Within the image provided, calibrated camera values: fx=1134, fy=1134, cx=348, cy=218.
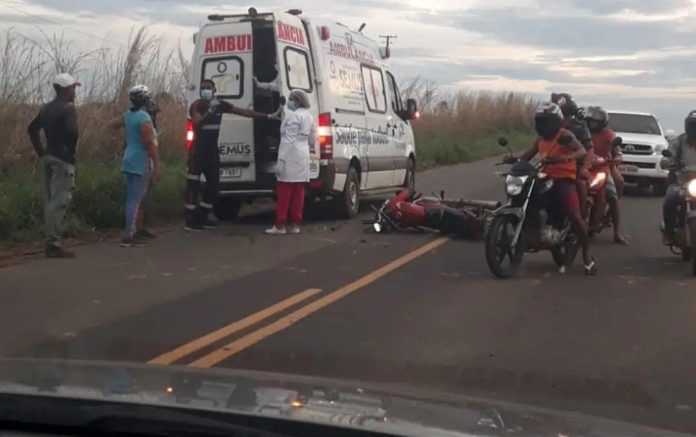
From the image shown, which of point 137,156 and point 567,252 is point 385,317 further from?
point 137,156

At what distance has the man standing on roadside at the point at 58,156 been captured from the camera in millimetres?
11383

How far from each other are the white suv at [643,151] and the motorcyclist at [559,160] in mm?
10176

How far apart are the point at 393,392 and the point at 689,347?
4481 mm

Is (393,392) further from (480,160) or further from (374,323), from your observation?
(480,160)

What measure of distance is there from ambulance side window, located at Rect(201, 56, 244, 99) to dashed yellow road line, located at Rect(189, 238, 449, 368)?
366 cm

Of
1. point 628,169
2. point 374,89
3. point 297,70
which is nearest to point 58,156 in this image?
point 297,70

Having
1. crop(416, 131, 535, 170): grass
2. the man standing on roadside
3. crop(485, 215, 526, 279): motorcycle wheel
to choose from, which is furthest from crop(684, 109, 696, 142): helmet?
crop(416, 131, 535, 170): grass

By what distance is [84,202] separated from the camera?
13734 mm

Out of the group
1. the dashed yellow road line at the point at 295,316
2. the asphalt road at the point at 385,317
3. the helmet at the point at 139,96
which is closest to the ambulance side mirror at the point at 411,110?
the asphalt road at the point at 385,317

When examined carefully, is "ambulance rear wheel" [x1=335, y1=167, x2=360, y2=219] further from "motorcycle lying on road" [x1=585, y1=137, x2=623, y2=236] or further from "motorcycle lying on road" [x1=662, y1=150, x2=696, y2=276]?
"motorcycle lying on road" [x1=662, y1=150, x2=696, y2=276]

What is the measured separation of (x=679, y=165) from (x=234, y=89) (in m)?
5.82

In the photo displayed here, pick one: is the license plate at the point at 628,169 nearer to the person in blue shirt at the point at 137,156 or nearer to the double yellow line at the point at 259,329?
the person in blue shirt at the point at 137,156

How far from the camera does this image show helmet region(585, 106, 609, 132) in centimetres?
1324

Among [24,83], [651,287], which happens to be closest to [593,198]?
[651,287]
